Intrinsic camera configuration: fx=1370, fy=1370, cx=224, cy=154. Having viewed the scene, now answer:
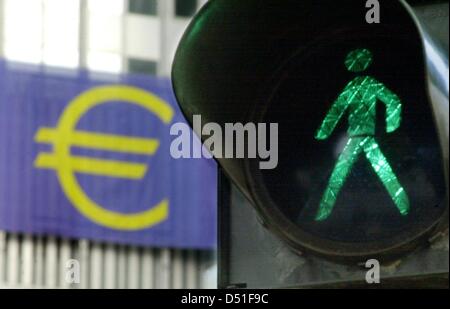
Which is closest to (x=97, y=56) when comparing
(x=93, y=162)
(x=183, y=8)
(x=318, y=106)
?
(x=183, y=8)

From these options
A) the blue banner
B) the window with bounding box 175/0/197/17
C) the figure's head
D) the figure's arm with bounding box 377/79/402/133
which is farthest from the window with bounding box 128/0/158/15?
the figure's arm with bounding box 377/79/402/133

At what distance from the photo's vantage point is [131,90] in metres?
13.3

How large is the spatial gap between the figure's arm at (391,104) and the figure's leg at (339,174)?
0.07 meters

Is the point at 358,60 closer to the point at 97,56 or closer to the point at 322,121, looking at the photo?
the point at 322,121

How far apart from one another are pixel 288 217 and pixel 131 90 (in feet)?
34.6

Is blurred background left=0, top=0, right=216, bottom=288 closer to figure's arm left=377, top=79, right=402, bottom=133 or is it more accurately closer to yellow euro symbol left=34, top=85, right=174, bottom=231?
yellow euro symbol left=34, top=85, right=174, bottom=231

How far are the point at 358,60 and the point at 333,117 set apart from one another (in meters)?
0.14

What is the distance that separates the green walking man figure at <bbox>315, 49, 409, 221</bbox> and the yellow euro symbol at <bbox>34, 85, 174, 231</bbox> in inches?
378

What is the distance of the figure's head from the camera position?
2.82m

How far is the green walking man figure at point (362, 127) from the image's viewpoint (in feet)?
8.82

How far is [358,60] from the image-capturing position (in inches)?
112

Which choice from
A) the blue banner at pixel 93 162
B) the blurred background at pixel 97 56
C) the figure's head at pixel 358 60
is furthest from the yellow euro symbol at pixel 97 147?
the figure's head at pixel 358 60

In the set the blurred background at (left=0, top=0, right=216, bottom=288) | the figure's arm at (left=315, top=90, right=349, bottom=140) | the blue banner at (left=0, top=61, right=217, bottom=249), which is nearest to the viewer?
the figure's arm at (left=315, top=90, right=349, bottom=140)
